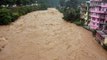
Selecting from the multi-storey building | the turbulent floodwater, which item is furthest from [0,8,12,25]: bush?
the multi-storey building

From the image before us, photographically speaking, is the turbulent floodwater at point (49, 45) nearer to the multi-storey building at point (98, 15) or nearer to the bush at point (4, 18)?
the multi-storey building at point (98, 15)

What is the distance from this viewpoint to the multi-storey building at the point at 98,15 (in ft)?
79.5

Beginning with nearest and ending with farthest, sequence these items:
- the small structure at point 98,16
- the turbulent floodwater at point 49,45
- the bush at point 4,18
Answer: the turbulent floodwater at point 49,45 < the small structure at point 98,16 < the bush at point 4,18

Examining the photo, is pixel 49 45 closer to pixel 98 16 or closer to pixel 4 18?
pixel 98 16

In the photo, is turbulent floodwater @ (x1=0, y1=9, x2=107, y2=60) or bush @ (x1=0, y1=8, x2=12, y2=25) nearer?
turbulent floodwater @ (x1=0, y1=9, x2=107, y2=60)

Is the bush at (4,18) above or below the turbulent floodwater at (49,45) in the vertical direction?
above

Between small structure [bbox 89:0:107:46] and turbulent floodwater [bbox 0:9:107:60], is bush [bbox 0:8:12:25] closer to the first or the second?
turbulent floodwater [bbox 0:9:107:60]

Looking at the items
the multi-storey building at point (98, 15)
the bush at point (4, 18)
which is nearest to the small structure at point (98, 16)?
the multi-storey building at point (98, 15)

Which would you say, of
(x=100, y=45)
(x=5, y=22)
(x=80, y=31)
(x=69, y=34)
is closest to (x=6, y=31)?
(x=5, y=22)

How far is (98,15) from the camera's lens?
2539cm

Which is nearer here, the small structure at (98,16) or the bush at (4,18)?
the small structure at (98,16)

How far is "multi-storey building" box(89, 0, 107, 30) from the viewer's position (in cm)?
2422

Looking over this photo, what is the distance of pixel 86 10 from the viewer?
101ft

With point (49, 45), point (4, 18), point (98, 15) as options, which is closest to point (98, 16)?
point (98, 15)
